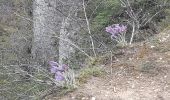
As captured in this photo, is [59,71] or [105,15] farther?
[105,15]

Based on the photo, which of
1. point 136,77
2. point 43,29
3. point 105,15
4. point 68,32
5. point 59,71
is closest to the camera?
point 59,71

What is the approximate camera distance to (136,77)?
19.1 ft

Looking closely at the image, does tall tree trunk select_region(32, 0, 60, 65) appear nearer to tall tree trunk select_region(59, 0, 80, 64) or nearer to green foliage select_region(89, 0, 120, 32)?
tall tree trunk select_region(59, 0, 80, 64)

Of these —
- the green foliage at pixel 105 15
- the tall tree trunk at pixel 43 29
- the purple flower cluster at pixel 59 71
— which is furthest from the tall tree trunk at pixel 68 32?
the purple flower cluster at pixel 59 71

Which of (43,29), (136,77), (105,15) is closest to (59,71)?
(136,77)

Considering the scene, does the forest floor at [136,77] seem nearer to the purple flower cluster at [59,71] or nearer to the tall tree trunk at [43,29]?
the purple flower cluster at [59,71]

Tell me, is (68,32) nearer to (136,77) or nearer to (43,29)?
(43,29)

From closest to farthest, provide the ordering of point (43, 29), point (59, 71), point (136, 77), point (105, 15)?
point (59, 71) < point (136, 77) < point (105, 15) < point (43, 29)

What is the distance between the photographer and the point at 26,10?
12.5 metres

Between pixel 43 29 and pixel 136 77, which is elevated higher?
pixel 43 29

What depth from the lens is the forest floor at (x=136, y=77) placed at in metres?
5.45

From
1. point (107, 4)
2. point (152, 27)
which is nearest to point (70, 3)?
point (107, 4)

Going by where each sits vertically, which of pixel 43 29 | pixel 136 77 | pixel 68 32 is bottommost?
pixel 136 77

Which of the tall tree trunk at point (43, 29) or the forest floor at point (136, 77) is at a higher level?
the tall tree trunk at point (43, 29)
